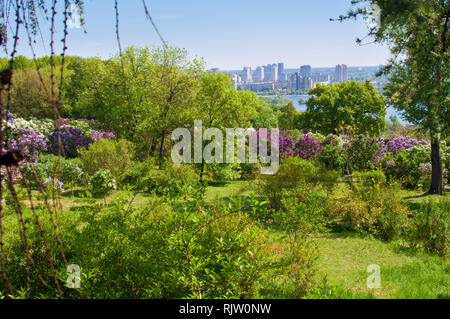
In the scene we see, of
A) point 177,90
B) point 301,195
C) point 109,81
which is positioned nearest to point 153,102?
point 177,90

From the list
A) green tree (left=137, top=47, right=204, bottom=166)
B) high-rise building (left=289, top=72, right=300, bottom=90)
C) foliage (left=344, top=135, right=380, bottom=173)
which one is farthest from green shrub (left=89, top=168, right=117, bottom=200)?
high-rise building (left=289, top=72, right=300, bottom=90)

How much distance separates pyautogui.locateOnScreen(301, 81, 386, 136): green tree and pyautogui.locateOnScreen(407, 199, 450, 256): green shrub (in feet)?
A: 72.1

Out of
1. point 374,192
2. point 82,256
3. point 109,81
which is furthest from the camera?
point 109,81

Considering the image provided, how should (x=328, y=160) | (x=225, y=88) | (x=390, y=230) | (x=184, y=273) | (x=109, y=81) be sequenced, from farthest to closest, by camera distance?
(x=109, y=81)
(x=328, y=160)
(x=225, y=88)
(x=390, y=230)
(x=184, y=273)

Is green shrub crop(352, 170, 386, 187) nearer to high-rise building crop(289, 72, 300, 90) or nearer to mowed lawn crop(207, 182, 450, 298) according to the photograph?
mowed lawn crop(207, 182, 450, 298)

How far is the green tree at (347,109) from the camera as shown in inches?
1130

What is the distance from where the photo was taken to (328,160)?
17.4 m

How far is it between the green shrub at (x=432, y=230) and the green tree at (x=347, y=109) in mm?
21962

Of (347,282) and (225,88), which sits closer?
(347,282)

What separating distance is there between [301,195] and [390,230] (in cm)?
231

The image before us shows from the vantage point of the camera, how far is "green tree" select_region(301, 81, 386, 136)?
1130 inches

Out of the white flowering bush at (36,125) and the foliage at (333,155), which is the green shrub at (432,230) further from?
the white flowering bush at (36,125)

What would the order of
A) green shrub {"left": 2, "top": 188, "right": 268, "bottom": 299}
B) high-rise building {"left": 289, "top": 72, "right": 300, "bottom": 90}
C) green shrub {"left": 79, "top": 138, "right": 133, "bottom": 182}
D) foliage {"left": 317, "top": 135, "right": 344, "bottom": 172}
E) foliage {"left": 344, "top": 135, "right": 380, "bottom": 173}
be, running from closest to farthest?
green shrub {"left": 2, "top": 188, "right": 268, "bottom": 299}, green shrub {"left": 79, "top": 138, "right": 133, "bottom": 182}, foliage {"left": 344, "top": 135, "right": 380, "bottom": 173}, foliage {"left": 317, "top": 135, "right": 344, "bottom": 172}, high-rise building {"left": 289, "top": 72, "right": 300, "bottom": 90}

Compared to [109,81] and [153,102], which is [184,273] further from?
[109,81]
